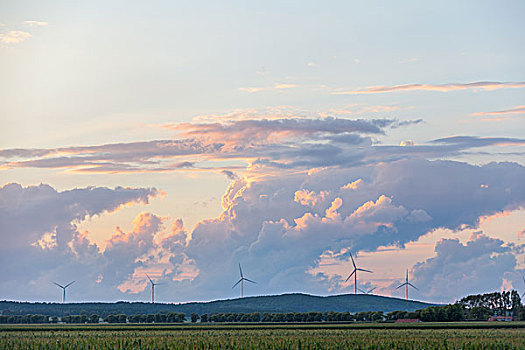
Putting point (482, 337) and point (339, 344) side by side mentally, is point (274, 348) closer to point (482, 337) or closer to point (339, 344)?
point (339, 344)

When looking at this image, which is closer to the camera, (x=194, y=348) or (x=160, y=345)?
(x=194, y=348)

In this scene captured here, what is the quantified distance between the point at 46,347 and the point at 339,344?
122ft

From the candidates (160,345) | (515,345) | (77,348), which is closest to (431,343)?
(515,345)

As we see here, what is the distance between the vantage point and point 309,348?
99.2 meters

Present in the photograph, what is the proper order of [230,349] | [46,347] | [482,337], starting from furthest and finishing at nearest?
[482,337]
[46,347]
[230,349]

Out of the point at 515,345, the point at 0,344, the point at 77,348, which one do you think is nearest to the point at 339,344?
the point at 515,345

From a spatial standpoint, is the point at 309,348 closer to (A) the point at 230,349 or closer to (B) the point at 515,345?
(A) the point at 230,349

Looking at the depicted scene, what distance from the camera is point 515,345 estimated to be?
4163 inches

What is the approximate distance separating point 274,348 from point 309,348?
165 inches

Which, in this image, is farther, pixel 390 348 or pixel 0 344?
pixel 0 344

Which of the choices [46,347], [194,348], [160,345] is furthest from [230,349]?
[46,347]

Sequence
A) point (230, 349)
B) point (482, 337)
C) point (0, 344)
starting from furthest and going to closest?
point (482, 337) → point (0, 344) → point (230, 349)

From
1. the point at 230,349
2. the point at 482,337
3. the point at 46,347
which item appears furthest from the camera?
the point at 482,337

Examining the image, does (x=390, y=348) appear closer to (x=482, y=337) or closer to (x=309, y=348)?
(x=309, y=348)
